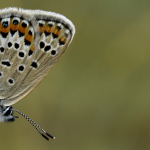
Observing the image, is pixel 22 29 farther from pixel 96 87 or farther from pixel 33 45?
pixel 96 87

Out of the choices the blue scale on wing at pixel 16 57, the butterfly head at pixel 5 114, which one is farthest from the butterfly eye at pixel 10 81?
the butterfly head at pixel 5 114

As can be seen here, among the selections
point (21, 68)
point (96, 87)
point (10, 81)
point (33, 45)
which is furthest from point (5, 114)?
point (96, 87)

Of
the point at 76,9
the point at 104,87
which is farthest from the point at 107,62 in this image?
the point at 76,9

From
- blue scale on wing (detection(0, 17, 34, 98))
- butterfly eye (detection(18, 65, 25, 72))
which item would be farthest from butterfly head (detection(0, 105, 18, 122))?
butterfly eye (detection(18, 65, 25, 72))

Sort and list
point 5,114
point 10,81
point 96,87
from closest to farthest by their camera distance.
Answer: point 10,81
point 5,114
point 96,87

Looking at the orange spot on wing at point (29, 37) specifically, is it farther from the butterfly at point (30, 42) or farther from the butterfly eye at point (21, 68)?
the butterfly eye at point (21, 68)
